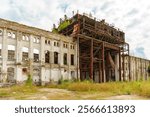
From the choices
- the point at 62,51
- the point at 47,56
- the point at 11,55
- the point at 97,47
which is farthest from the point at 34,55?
the point at 97,47

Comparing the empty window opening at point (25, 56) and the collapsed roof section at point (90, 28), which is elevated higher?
the collapsed roof section at point (90, 28)

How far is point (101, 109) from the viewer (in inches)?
274

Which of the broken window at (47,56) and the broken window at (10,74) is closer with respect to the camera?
the broken window at (10,74)

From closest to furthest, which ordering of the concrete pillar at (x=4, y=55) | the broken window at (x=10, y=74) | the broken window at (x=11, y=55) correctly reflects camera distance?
the concrete pillar at (x=4, y=55)
the broken window at (x=10, y=74)
the broken window at (x=11, y=55)

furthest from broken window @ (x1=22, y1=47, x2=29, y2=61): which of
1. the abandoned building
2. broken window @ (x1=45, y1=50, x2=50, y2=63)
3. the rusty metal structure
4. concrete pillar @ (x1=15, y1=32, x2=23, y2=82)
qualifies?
the rusty metal structure

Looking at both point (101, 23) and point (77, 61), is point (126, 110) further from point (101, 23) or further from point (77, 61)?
point (101, 23)

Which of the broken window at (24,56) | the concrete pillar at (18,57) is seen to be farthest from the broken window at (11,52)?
the broken window at (24,56)

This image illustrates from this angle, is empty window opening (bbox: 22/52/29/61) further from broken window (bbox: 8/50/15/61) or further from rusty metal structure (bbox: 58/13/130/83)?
rusty metal structure (bbox: 58/13/130/83)

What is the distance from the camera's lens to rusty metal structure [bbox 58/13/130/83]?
3003cm

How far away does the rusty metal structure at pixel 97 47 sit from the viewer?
30031mm

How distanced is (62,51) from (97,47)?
7.02 m

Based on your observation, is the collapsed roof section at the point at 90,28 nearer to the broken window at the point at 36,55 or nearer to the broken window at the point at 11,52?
the broken window at the point at 36,55

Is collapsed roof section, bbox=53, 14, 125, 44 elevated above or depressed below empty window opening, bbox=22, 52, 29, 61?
above

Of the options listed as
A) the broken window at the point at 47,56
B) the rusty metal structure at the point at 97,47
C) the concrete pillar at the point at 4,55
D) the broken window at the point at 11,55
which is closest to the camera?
the concrete pillar at the point at 4,55
